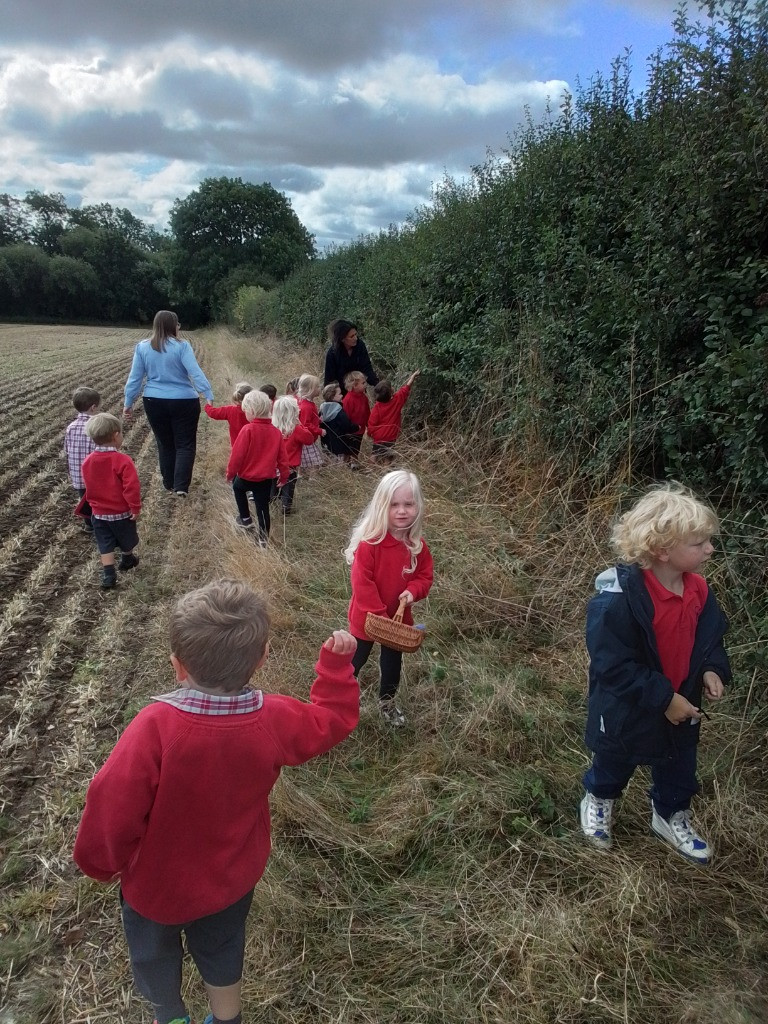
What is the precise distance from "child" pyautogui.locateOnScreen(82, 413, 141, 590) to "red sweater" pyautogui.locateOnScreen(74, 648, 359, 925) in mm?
3713

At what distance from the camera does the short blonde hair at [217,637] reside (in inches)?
60.3

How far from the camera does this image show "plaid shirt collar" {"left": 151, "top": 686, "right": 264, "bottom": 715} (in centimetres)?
152

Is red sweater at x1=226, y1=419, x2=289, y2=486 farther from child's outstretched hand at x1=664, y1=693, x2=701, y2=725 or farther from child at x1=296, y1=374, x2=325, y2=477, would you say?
child's outstretched hand at x1=664, y1=693, x2=701, y2=725

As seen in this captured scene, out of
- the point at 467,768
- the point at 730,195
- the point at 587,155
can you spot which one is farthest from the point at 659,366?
the point at 467,768

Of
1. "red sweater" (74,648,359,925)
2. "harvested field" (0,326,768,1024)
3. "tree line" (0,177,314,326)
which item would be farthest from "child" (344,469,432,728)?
"tree line" (0,177,314,326)

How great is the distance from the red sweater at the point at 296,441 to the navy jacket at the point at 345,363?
1.47m

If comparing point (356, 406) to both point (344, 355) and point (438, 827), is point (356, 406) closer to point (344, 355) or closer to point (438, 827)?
point (344, 355)

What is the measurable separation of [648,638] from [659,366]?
95.3 inches

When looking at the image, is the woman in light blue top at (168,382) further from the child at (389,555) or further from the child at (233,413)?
the child at (389,555)

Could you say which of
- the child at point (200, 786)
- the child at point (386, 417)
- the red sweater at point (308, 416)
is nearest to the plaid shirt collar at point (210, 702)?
the child at point (200, 786)

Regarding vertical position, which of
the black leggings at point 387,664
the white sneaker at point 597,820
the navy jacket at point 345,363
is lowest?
the white sneaker at point 597,820

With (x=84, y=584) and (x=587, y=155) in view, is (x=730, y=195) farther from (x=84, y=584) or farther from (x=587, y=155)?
(x=84, y=584)

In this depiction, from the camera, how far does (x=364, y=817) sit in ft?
8.96

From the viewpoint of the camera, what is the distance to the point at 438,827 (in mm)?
2617
